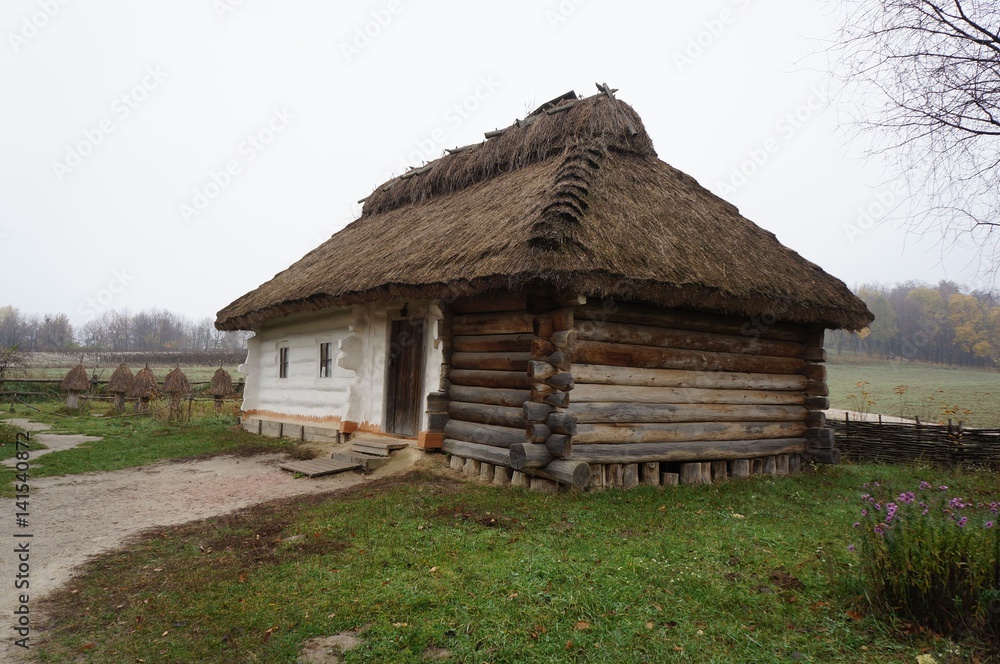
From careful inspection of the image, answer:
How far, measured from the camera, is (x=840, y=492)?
7801 mm

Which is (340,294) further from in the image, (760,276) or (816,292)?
(816,292)

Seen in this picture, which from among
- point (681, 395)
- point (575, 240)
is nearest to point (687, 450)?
point (681, 395)

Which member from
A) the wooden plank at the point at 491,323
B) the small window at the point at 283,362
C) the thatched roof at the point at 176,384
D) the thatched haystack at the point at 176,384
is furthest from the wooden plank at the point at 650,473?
the thatched roof at the point at 176,384

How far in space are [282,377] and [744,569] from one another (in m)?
11.1

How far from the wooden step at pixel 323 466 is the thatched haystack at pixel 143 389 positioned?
14.5 m

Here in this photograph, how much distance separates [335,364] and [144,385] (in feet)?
44.3

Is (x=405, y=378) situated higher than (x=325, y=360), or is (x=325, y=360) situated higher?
(x=325, y=360)

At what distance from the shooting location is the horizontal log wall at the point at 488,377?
7285 mm

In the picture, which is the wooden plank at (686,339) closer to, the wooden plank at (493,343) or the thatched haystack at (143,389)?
the wooden plank at (493,343)

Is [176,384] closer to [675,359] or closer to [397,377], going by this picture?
[397,377]

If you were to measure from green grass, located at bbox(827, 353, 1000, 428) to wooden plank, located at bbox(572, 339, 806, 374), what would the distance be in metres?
8.91

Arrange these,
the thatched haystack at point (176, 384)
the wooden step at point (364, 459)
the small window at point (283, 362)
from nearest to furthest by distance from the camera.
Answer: the wooden step at point (364, 459), the small window at point (283, 362), the thatched haystack at point (176, 384)

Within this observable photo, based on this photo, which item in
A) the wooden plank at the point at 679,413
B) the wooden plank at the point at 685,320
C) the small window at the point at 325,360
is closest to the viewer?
the wooden plank at the point at 679,413

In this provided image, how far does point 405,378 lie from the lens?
937cm
